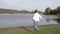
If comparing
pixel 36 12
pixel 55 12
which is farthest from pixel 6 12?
pixel 36 12

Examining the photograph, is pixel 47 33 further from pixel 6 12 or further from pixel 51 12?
pixel 6 12

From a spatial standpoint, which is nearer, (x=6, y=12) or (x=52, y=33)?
(x=52, y=33)

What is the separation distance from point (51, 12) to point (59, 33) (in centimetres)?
10672

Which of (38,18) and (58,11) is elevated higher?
(38,18)

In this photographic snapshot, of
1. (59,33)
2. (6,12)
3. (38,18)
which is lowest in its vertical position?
(6,12)

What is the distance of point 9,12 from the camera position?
486 feet

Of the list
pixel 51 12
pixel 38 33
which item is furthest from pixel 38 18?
pixel 51 12

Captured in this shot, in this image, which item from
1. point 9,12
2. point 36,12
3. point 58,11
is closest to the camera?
point 36,12

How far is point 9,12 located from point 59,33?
444 ft

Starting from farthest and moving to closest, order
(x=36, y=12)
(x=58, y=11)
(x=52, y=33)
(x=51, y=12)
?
(x=51, y=12), (x=58, y=11), (x=36, y=12), (x=52, y=33)

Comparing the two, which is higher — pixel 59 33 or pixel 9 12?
pixel 59 33

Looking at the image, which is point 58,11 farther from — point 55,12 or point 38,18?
point 38,18

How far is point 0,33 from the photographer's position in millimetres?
14312

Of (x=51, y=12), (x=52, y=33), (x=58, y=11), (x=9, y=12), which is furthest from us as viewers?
(x=9, y=12)
